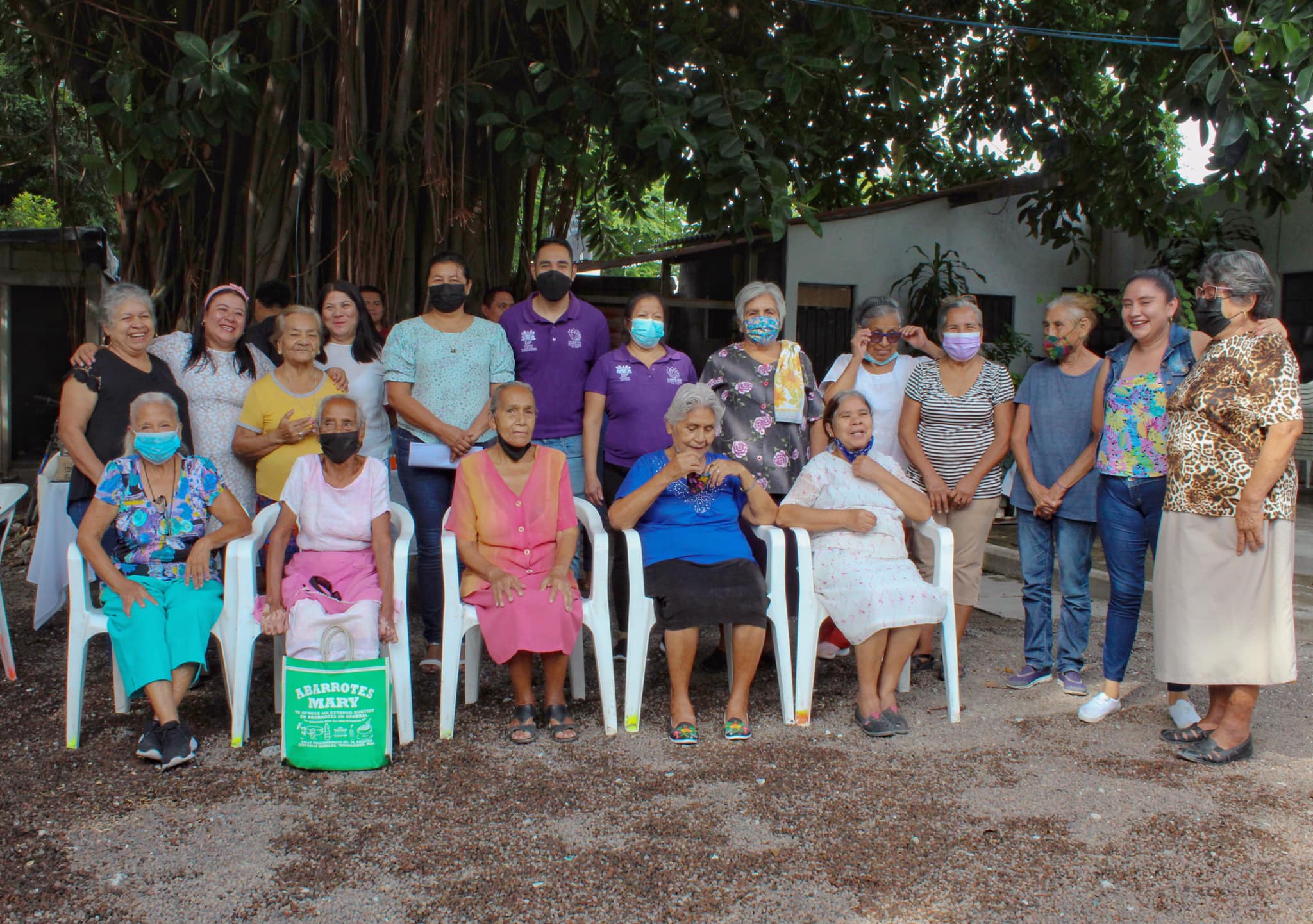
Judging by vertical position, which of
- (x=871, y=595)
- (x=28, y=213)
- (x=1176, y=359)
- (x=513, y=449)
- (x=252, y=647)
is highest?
(x=28, y=213)

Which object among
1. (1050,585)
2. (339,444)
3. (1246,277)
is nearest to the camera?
(1246,277)

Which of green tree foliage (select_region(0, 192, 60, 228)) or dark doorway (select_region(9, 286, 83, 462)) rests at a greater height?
green tree foliage (select_region(0, 192, 60, 228))

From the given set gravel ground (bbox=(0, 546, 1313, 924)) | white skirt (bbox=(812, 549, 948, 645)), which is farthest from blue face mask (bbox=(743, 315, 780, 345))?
gravel ground (bbox=(0, 546, 1313, 924))

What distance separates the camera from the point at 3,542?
4.48 meters

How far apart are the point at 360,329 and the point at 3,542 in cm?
167

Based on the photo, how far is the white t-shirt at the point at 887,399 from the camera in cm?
461

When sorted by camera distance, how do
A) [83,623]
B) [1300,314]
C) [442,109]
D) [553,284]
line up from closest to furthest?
[83,623], [553,284], [442,109], [1300,314]

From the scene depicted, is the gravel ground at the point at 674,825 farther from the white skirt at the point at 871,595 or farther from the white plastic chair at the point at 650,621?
the white skirt at the point at 871,595

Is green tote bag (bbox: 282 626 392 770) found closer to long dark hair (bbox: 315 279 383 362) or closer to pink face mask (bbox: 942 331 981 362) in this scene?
long dark hair (bbox: 315 279 383 362)

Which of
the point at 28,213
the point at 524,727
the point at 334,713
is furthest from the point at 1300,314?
the point at 28,213

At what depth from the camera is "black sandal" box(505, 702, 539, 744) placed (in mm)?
3725

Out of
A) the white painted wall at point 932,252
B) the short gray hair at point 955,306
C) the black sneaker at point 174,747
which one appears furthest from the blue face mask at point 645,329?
the white painted wall at point 932,252

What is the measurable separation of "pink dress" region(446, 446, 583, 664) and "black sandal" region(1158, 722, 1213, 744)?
6.82 feet

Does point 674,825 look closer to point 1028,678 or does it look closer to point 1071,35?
point 1028,678
